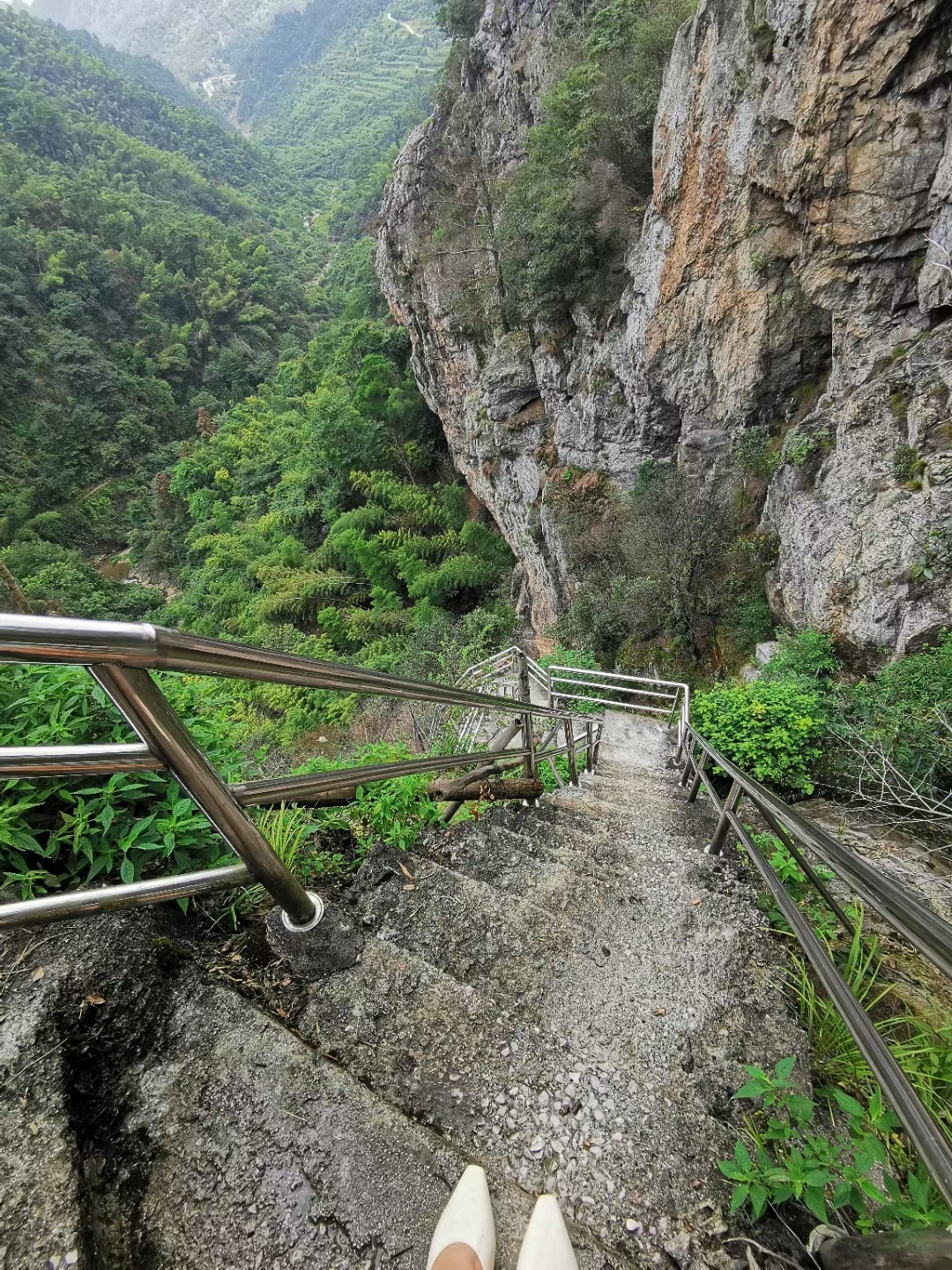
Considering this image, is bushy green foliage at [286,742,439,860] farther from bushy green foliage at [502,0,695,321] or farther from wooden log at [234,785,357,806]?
bushy green foliage at [502,0,695,321]

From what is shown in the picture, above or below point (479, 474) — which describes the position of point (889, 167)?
above

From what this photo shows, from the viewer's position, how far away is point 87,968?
121 cm

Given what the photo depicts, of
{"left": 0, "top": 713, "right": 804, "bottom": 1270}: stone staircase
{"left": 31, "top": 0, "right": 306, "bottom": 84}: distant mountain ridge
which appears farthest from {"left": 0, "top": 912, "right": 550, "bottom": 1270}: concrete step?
{"left": 31, "top": 0, "right": 306, "bottom": 84}: distant mountain ridge

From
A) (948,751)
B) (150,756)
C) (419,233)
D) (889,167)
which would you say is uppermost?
A: (419,233)

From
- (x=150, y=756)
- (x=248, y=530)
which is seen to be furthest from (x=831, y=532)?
(x=248, y=530)

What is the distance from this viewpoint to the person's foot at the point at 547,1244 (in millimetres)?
908

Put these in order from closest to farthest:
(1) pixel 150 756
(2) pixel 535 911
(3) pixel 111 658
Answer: (3) pixel 111 658 < (1) pixel 150 756 < (2) pixel 535 911

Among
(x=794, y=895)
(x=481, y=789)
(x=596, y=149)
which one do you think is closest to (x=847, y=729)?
(x=794, y=895)

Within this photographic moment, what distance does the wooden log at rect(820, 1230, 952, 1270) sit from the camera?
0.72 meters

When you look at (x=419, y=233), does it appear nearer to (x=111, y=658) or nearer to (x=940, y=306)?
(x=940, y=306)

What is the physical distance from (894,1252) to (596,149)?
12.0 m

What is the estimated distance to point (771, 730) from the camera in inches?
206

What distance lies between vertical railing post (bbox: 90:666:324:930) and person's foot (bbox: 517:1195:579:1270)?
816 mm

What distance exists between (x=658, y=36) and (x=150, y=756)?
12.0m
